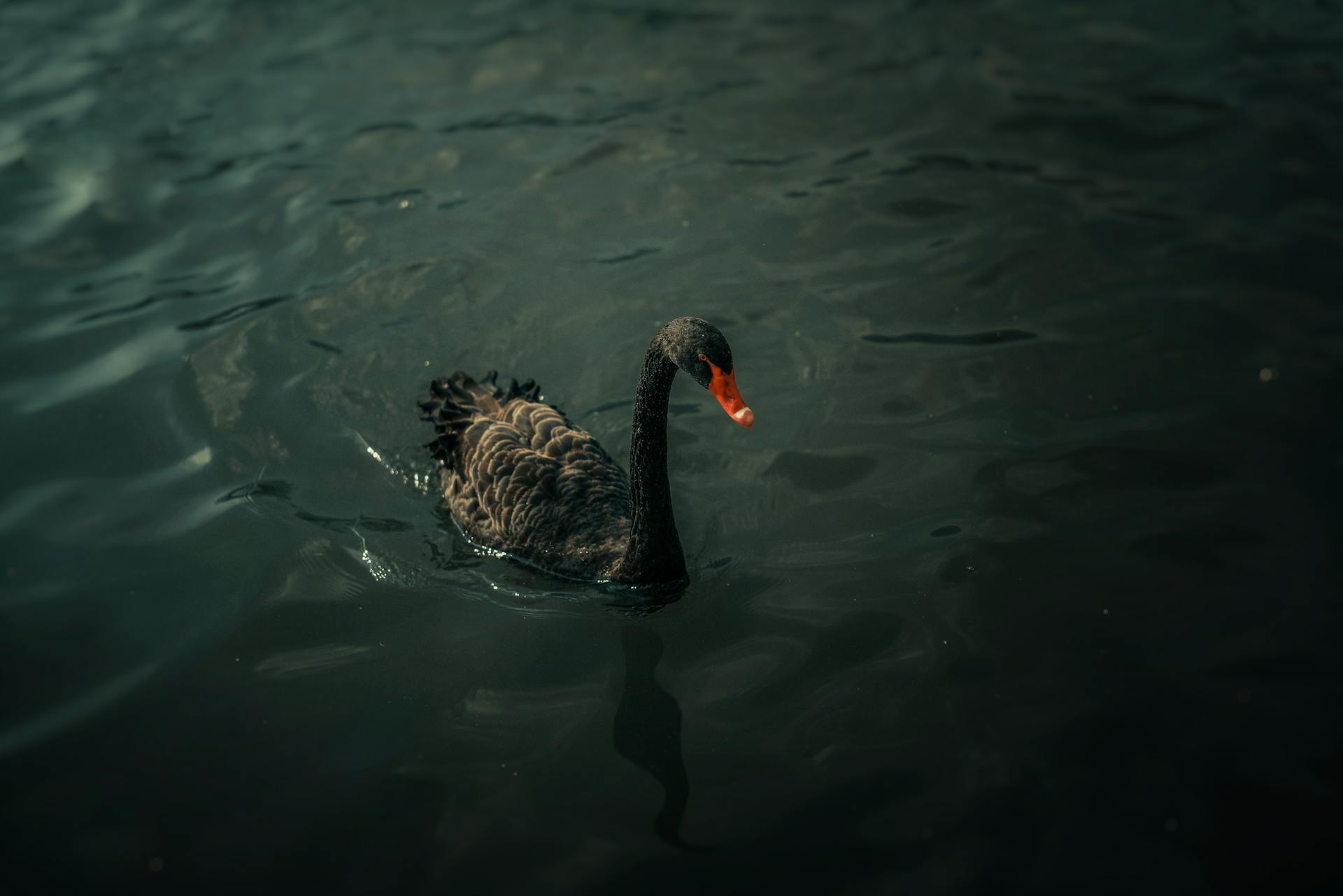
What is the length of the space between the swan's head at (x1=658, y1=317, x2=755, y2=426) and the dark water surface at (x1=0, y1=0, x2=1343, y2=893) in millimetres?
1197

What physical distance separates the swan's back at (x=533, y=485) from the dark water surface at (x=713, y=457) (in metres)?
0.22

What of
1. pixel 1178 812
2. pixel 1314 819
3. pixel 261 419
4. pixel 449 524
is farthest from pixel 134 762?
pixel 1314 819

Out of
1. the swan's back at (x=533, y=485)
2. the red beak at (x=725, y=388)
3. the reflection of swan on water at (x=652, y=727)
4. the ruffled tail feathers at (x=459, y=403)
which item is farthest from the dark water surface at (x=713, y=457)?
the red beak at (x=725, y=388)

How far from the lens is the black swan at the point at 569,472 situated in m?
4.82

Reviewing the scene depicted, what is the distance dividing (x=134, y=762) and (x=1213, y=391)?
242 inches

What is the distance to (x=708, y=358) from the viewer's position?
4.62 m

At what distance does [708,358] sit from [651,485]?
2.44 feet

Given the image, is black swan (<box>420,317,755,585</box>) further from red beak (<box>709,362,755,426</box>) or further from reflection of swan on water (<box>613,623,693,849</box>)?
reflection of swan on water (<box>613,623,693,849</box>)

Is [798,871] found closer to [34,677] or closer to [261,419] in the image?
[34,677]

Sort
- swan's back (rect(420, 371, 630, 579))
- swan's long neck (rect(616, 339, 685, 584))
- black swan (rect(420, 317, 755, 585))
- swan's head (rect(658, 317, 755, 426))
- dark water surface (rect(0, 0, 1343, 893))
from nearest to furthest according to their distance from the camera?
1. dark water surface (rect(0, 0, 1343, 893))
2. swan's head (rect(658, 317, 755, 426))
3. black swan (rect(420, 317, 755, 585))
4. swan's long neck (rect(616, 339, 685, 584))
5. swan's back (rect(420, 371, 630, 579))

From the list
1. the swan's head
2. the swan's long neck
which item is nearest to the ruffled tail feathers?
the swan's long neck

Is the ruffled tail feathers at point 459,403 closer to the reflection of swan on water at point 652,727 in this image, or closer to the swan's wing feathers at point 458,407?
the swan's wing feathers at point 458,407

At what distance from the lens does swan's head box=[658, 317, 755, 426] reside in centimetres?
460

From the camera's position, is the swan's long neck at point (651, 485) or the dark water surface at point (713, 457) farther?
the swan's long neck at point (651, 485)
